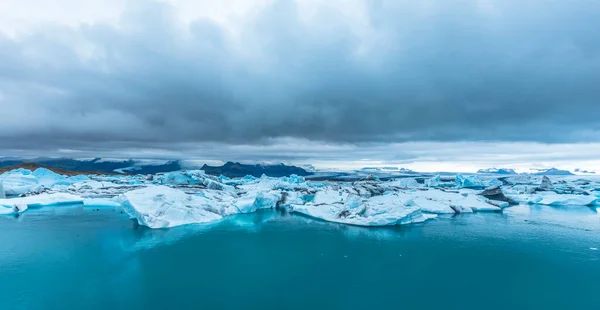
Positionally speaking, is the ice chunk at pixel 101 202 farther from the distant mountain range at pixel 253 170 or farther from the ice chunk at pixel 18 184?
the distant mountain range at pixel 253 170

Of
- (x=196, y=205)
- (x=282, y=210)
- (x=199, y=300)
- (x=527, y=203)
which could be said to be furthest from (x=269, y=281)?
(x=527, y=203)

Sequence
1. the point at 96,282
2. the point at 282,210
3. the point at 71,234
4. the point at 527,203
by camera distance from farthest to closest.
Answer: the point at 527,203 < the point at 282,210 < the point at 71,234 < the point at 96,282

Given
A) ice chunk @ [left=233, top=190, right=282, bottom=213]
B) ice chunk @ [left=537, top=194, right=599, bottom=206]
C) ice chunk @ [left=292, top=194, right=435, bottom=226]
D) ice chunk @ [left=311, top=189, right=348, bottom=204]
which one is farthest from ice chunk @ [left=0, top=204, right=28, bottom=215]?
ice chunk @ [left=537, top=194, right=599, bottom=206]

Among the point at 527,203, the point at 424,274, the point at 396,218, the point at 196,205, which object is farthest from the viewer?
the point at 527,203

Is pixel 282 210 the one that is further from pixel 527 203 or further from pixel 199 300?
pixel 527 203

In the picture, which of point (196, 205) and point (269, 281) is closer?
point (269, 281)

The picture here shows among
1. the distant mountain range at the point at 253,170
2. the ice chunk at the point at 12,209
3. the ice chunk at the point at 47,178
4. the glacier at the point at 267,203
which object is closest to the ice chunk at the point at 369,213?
the glacier at the point at 267,203

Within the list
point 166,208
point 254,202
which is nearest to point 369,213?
point 254,202
